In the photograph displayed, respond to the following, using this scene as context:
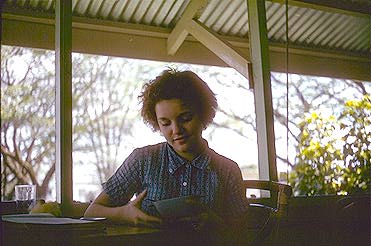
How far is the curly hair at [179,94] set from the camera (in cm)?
118

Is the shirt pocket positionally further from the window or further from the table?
the window

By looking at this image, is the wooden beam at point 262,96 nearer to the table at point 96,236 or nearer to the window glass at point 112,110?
the window glass at point 112,110

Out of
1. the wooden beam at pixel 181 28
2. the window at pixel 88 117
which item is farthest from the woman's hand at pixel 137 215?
the wooden beam at pixel 181 28

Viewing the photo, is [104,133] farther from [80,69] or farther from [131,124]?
[80,69]

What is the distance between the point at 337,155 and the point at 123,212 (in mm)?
1326

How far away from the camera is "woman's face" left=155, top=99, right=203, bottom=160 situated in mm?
1156

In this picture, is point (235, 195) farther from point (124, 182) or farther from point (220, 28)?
point (220, 28)

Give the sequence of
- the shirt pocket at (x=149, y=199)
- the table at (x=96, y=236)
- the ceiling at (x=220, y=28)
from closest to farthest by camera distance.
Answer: the table at (x=96, y=236) → the shirt pocket at (x=149, y=199) → the ceiling at (x=220, y=28)

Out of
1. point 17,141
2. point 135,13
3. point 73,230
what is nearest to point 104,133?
point 17,141

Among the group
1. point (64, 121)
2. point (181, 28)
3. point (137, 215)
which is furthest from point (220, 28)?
point (137, 215)

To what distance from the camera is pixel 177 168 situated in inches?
46.1

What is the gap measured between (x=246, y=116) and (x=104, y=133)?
799 millimetres

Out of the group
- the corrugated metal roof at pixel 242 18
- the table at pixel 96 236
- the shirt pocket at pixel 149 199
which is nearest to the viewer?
the table at pixel 96 236

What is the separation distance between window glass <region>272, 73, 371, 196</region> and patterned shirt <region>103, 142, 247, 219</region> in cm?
76
